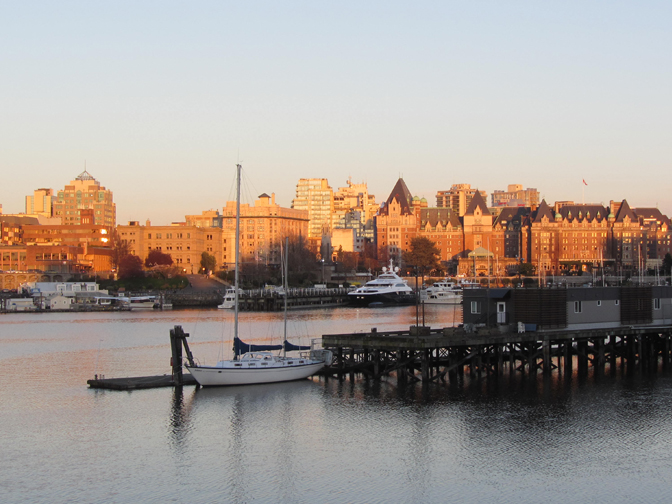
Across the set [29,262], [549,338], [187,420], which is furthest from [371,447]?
[29,262]

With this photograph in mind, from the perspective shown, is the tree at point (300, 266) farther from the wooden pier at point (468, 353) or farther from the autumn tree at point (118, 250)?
the wooden pier at point (468, 353)

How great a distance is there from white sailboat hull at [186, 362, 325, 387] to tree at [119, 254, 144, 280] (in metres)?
114

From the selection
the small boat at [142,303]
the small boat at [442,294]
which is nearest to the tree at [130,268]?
the small boat at [142,303]

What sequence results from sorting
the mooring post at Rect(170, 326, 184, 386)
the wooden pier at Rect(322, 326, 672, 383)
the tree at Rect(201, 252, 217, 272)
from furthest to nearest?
the tree at Rect(201, 252, 217, 272) < the wooden pier at Rect(322, 326, 672, 383) < the mooring post at Rect(170, 326, 184, 386)

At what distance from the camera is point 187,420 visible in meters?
38.9

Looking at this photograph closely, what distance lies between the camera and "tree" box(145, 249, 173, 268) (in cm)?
17388

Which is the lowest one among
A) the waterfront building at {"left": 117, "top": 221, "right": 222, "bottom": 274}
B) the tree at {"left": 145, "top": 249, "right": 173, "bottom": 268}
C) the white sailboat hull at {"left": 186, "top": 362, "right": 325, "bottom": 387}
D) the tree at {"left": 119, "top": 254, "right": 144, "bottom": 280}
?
the white sailboat hull at {"left": 186, "top": 362, "right": 325, "bottom": 387}

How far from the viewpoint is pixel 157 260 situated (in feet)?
572

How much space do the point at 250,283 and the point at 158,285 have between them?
59.7 ft

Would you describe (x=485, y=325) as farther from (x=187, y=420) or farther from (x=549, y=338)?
(x=187, y=420)

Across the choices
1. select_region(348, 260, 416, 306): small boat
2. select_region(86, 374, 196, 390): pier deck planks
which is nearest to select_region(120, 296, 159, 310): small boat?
select_region(348, 260, 416, 306): small boat

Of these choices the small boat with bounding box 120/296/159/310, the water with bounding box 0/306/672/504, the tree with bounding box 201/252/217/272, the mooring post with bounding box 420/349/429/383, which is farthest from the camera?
the tree with bounding box 201/252/217/272

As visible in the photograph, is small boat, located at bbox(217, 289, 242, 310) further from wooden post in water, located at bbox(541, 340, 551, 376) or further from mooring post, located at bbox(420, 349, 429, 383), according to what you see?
mooring post, located at bbox(420, 349, 429, 383)

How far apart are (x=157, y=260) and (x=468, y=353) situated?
13146 cm
